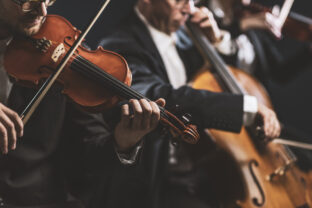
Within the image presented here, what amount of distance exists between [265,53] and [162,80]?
3.41 feet

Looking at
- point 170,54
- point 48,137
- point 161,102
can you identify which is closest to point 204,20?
point 170,54

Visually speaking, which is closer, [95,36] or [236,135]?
[236,135]

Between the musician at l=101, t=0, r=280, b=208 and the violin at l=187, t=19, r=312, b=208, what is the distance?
11 cm

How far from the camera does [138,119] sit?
771 millimetres

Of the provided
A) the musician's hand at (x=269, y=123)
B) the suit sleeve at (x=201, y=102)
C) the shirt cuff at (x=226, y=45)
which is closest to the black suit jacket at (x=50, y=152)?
the suit sleeve at (x=201, y=102)

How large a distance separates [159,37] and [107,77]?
709 mm

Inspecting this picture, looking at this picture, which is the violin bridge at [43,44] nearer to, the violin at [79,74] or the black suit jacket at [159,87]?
the violin at [79,74]

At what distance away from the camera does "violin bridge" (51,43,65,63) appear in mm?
808

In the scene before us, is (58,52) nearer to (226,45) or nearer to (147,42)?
(147,42)

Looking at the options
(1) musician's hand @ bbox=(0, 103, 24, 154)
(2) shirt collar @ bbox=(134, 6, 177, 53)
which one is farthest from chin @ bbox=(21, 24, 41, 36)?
(2) shirt collar @ bbox=(134, 6, 177, 53)

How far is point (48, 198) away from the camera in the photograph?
0.96 metres

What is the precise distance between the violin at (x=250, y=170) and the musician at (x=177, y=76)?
4.4 inches

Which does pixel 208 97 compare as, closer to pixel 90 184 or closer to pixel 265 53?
pixel 90 184

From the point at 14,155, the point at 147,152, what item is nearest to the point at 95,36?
the point at 147,152
